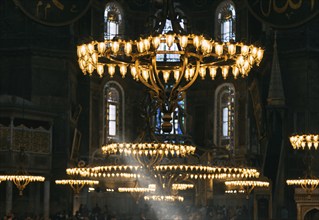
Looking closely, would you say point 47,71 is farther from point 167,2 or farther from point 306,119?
point 167,2

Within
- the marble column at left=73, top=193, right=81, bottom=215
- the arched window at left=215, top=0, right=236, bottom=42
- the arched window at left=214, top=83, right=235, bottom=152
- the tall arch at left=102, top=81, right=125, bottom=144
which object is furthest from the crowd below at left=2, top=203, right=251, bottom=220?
the arched window at left=215, top=0, right=236, bottom=42

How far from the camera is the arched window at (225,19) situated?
44719 millimetres

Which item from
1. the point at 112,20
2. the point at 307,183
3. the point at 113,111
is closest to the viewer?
the point at 307,183

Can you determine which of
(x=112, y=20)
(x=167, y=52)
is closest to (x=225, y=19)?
(x=112, y=20)

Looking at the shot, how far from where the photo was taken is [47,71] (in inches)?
1515

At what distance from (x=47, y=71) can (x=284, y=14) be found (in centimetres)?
1717

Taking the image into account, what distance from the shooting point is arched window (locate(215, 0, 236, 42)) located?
147 ft

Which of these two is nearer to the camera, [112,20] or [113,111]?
[113,111]

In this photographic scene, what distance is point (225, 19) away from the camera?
148ft

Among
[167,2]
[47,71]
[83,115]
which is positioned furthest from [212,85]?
[167,2]

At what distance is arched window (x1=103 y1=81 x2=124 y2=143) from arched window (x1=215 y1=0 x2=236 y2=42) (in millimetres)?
5863

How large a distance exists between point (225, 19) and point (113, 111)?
738 cm

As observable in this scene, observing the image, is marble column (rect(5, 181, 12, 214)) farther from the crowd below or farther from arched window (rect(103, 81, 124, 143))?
arched window (rect(103, 81, 124, 143))

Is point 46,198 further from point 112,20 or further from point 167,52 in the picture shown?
point 167,52
